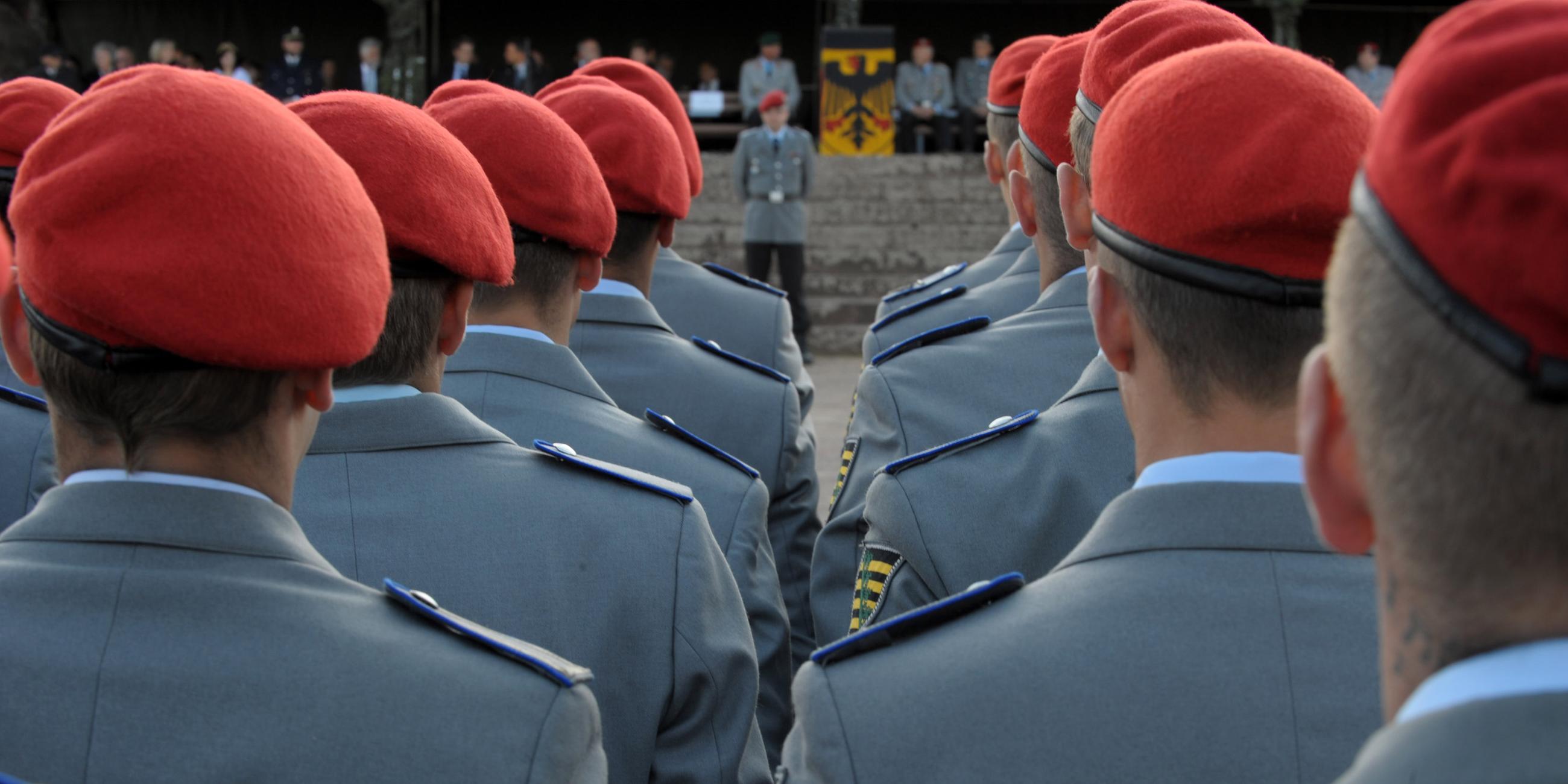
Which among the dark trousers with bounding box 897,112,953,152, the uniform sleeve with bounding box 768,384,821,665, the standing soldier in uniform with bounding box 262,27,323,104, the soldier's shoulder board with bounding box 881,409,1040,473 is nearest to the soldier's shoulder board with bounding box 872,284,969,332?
the uniform sleeve with bounding box 768,384,821,665

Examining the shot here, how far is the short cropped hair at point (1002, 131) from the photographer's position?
3471mm

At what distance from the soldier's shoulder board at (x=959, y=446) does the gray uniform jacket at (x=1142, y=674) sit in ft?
1.76

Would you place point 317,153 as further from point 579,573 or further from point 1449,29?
point 1449,29

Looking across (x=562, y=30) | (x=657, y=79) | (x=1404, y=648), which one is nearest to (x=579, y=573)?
(x=1404, y=648)

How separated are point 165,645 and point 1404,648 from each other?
854mm

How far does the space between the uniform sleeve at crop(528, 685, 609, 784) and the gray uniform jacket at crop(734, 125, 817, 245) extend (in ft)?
36.4

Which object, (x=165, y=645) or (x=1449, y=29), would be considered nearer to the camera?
(x=1449, y=29)

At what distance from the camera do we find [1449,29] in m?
0.82

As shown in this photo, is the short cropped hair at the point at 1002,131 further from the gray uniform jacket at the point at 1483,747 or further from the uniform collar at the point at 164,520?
the gray uniform jacket at the point at 1483,747

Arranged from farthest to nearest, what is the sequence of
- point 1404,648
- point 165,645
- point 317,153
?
1. point 317,153
2. point 165,645
3. point 1404,648

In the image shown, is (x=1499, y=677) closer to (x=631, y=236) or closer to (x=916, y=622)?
(x=916, y=622)

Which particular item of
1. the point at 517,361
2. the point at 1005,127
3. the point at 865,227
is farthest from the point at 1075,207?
the point at 865,227

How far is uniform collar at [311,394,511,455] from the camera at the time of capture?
168 centimetres

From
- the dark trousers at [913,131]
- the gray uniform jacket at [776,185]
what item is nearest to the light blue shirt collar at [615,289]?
the gray uniform jacket at [776,185]
